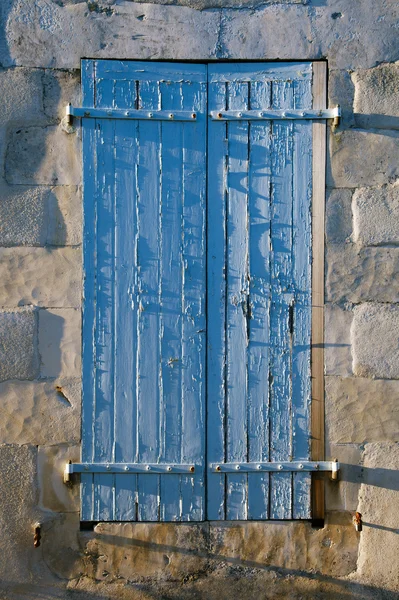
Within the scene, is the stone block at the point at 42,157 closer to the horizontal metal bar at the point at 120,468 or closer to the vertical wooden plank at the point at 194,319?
the vertical wooden plank at the point at 194,319

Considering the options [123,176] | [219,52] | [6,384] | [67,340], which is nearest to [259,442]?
[67,340]

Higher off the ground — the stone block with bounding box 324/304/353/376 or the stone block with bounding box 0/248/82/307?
the stone block with bounding box 0/248/82/307

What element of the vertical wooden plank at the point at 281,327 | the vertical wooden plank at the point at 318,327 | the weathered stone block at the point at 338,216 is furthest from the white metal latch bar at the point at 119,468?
the weathered stone block at the point at 338,216

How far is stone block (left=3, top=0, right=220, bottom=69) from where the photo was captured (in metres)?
3.16

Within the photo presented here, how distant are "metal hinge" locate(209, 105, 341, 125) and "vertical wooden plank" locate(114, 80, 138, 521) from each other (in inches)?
20.1

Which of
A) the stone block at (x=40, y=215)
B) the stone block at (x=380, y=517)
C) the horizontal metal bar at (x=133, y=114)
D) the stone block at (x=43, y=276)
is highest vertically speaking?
the horizontal metal bar at (x=133, y=114)

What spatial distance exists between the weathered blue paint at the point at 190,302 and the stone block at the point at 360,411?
0.13 m

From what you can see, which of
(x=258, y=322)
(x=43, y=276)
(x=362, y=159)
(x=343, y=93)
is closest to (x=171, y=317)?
(x=258, y=322)

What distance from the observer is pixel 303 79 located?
126 inches

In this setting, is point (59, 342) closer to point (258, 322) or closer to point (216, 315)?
point (216, 315)

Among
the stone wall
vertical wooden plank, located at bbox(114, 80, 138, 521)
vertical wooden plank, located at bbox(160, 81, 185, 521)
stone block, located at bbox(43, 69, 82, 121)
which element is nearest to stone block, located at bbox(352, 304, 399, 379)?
the stone wall

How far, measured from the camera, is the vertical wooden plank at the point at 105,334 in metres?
3.12

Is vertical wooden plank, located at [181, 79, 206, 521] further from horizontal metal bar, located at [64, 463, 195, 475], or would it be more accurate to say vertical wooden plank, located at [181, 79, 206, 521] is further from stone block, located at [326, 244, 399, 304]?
stone block, located at [326, 244, 399, 304]

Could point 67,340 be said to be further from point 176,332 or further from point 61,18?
point 61,18
